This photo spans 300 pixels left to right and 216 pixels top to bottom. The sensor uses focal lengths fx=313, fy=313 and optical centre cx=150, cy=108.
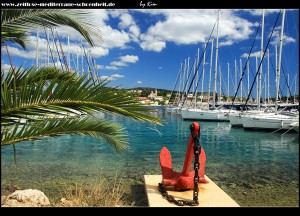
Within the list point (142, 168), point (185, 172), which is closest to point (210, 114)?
point (142, 168)

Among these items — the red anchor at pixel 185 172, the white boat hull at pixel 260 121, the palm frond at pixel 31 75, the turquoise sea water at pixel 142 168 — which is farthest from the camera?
the white boat hull at pixel 260 121

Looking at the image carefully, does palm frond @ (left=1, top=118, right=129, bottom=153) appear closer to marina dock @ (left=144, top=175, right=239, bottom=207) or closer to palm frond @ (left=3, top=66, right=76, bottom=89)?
palm frond @ (left=3, top=66, right=76, bottom=89)

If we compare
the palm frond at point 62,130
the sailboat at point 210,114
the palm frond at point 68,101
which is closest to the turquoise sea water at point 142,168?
the palm frond at point 62,130

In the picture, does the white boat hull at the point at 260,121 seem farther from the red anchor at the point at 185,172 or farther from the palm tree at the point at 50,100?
the palm tree at the point at 50,100

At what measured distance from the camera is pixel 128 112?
157 inches

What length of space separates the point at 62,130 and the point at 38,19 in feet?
5.13

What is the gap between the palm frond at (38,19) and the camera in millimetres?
4152

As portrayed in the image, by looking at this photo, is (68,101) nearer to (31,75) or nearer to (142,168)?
(31,75)

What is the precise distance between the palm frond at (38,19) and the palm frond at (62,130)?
4.05ft

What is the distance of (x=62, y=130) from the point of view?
4215 millimetres

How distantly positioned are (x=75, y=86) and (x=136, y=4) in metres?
1.27

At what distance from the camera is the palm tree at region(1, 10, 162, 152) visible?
385cm
